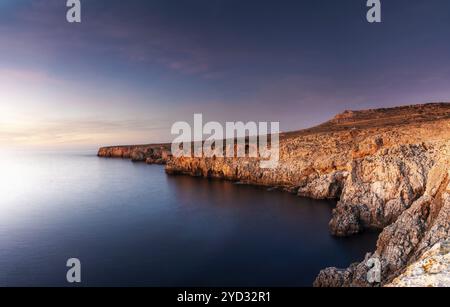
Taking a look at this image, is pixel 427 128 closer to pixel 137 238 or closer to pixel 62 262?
pixel 137 238

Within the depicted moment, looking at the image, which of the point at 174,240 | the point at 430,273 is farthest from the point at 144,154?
the point at 430,273

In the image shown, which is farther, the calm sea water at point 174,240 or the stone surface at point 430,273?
the calm sea water at point 174,240

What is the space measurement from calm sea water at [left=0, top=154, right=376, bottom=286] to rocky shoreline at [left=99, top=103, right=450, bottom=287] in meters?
3.54

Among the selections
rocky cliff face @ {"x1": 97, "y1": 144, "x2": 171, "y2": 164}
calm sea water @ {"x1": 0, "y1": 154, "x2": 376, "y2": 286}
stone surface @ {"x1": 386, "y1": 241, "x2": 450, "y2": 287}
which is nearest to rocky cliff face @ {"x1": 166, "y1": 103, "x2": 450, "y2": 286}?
calm sea water @ {"x1": 0, "y1": 154, "x2": 376, "y2": 286}

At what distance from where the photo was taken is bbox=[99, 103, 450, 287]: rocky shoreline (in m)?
15.0

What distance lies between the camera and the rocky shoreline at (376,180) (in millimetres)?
14959

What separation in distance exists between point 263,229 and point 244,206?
10.2 meters

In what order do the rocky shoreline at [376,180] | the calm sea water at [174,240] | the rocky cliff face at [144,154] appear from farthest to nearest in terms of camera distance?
1. the rocky cliff face at [144,154]
2. the calm sea water at [174,240]
3. the rocky shoreline at [376,180]

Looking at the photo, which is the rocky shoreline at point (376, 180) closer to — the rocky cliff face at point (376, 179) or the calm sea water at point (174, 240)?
the rocky cliff face at point (376, 179)

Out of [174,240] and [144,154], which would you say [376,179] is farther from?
[144,154]

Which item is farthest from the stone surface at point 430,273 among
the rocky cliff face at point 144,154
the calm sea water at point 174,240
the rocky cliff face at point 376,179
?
the rocky cliff face at point 144,154

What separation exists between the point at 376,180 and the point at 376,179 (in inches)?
6.2

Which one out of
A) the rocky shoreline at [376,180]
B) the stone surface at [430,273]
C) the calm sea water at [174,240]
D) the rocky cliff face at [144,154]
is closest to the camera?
the stone surface at [430,273]

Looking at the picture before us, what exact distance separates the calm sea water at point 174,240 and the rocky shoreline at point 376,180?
3.54m
